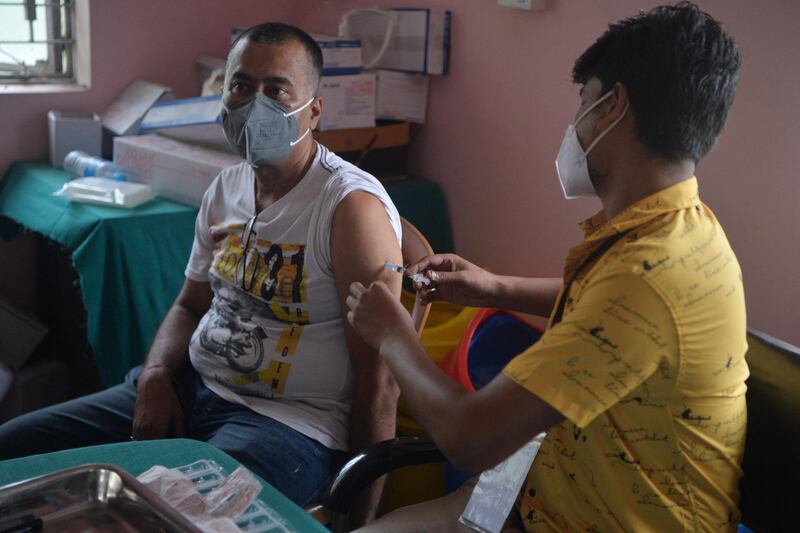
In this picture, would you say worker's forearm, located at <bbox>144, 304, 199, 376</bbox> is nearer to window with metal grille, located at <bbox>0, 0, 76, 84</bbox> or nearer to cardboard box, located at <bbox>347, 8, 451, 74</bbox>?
cardboard box, located at <bbox>347, 8, 451, 74</bbox>

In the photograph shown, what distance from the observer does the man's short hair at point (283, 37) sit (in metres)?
2.04

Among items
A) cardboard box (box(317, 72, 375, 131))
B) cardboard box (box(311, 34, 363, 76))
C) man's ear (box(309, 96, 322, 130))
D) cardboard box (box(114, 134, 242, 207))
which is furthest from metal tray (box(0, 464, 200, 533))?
cardboard box (box(311, 34, 363, 76))

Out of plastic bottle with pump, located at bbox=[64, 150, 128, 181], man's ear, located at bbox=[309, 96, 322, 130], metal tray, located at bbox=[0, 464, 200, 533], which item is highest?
man's ear, located at bbox=[309, 96, 322, 130]

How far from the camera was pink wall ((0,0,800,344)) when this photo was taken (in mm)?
2090

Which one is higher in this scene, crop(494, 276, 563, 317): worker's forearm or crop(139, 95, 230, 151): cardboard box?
crop(139, 95, 230, 151): cardboard box

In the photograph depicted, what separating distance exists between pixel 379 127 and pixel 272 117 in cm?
112

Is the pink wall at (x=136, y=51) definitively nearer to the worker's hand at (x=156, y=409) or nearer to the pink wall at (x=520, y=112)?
the pink wall at (x=520, y=112)

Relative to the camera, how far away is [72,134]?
122 inches

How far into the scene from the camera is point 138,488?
1166 millimetres

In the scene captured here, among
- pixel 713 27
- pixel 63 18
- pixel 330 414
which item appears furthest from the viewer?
pixel 63 18

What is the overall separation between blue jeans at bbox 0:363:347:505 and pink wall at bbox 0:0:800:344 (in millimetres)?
1114

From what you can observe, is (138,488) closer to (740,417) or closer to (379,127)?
(740,417)

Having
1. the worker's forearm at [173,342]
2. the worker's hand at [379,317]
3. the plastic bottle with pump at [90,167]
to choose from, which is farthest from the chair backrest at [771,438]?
the plastic bottle with pump at [90,167]

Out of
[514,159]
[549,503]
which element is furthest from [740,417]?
[514,159]
